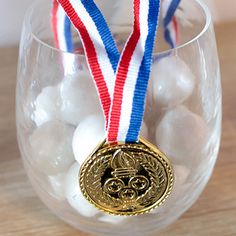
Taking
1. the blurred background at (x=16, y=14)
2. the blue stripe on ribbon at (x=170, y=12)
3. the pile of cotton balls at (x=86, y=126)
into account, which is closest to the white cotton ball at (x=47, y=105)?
the pile of cotton balls at (x=86, y=126)

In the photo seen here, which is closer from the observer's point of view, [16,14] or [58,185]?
[58,185]

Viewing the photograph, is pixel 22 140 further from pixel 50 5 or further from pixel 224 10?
pixel 224 10

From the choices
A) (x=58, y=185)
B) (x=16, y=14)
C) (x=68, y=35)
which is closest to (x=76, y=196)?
(x=58, y=185)

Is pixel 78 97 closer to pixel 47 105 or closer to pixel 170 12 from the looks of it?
pixel 47 105

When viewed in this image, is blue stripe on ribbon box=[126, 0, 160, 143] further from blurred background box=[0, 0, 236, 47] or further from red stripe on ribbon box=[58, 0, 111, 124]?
blurred background box=[0, 0, 236, 47]

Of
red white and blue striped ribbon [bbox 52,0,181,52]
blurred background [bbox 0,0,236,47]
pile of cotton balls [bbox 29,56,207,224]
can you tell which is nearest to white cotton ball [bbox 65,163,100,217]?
pile of cotton balls [bbox 29,56,207,224]

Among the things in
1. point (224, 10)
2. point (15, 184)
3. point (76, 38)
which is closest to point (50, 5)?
point (76, 38)

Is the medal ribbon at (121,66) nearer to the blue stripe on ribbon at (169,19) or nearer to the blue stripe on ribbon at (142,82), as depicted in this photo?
the blue stripe on ribbon at (142,82)
